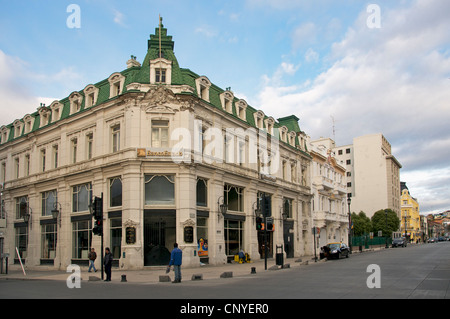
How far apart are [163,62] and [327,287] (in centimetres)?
2077

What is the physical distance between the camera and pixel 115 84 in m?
32.3

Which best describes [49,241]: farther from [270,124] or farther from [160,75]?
[270,124]

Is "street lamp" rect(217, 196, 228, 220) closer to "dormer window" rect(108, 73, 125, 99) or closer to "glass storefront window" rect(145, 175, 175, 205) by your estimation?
"glass storefront window" rect(145, 175, 175, 205)

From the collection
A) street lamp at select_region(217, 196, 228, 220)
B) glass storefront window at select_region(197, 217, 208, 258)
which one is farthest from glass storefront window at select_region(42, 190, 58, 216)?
street lamp at select_region(217, 196, 228, 220)

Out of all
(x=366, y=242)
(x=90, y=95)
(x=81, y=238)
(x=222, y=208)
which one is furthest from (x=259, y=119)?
(x=366, y=242)

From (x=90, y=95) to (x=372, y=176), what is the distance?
97914 mm

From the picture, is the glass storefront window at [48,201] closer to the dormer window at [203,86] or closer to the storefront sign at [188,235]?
the storefront sign at [188,235]

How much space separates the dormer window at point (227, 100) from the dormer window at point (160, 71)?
244 inches

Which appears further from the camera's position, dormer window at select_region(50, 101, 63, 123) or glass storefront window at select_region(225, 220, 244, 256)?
dormer window at select_region(50, 101, 63, 123)

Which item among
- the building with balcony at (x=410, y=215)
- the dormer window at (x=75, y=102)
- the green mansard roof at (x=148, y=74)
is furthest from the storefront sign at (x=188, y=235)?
the building with balcony at (x=410, y=215)

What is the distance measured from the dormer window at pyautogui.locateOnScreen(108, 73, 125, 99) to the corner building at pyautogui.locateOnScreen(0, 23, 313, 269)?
0.24ft

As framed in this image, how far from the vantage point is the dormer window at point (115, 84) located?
1259 inches

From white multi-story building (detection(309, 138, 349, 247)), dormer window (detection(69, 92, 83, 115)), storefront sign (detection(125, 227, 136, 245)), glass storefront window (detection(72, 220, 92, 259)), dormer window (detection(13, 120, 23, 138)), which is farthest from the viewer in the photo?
white multi-story building (detection(309, 138, 349, 247))

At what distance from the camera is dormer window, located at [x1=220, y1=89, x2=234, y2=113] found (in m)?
36.0
